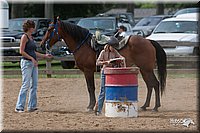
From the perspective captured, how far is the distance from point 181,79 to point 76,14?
74.9ft

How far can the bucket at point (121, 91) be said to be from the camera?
9.27 meters

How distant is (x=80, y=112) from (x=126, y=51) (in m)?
1.64

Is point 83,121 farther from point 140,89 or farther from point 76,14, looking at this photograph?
point 76,14

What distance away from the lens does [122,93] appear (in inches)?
367

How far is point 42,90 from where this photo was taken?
14.5 m

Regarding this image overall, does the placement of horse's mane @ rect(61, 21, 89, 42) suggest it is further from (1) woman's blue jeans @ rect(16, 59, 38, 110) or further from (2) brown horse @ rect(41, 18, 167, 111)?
(1) woman's blue jeans @ rect(16, 59, 38, 110)

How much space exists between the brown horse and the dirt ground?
0.71m

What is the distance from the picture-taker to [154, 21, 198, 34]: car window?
2017 cm

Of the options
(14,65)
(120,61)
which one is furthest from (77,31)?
(14,65)

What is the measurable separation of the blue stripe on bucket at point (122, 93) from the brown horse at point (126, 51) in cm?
152

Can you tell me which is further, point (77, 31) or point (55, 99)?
point (55, 99)

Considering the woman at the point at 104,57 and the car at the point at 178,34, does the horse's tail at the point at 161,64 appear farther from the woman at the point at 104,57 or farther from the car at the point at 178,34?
the car at the point at 178,34

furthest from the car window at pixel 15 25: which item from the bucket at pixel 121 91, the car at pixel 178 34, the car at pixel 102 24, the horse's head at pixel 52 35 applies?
the bucket at pixel 121 91

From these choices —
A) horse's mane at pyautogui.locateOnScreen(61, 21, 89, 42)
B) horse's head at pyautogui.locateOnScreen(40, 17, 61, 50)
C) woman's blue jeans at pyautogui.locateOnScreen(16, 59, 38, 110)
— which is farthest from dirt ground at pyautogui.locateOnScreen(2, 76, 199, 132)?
horse's mane at pyautogui.locateOnScreen(61, 21, 89, 42)
